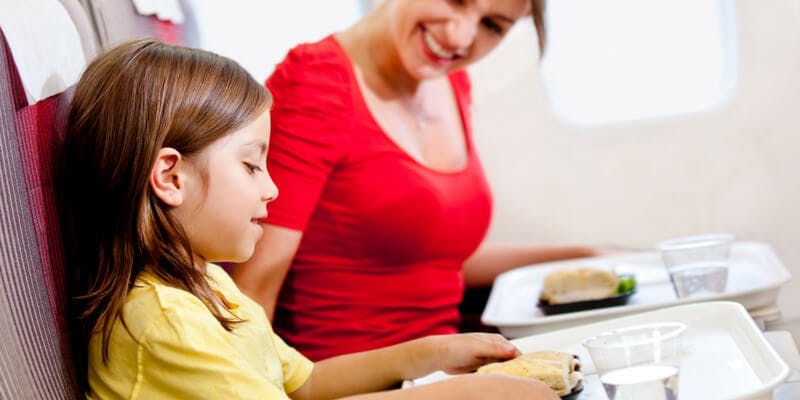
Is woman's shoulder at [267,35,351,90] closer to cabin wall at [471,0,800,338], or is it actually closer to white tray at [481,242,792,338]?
white tray at [481,242,792,338]

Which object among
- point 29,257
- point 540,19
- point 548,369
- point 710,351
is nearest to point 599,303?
point 710,351

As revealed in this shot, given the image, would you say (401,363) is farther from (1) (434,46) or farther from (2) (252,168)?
(1) (434,46)

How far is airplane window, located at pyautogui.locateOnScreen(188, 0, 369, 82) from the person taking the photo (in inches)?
105

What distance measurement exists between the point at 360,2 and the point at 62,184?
65.7 inches

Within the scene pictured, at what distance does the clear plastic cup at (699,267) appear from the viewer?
4.99ft

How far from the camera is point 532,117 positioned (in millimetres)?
2656

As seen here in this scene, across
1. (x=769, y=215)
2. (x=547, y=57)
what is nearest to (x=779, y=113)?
(x=769, y=215)

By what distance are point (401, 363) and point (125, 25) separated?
1.86 feet

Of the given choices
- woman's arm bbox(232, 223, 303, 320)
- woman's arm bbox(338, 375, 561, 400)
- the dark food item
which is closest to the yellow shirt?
woman's arm bbox(338, 375, 561, 400)

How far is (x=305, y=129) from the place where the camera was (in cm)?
162

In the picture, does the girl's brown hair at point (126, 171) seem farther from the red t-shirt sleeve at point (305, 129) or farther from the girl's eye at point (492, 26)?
the girl's eye at point (492, 26)

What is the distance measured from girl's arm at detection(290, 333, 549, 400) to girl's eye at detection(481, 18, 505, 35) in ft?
2.52

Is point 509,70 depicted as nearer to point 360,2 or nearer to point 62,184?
point 360,2

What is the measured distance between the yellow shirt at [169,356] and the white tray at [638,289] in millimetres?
606
